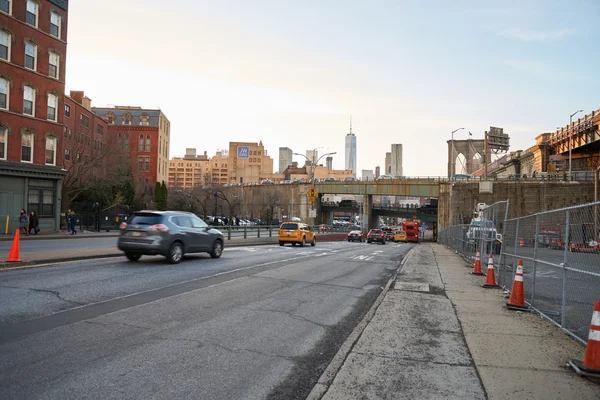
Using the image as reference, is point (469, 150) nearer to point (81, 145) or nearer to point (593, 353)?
point (81, 145)

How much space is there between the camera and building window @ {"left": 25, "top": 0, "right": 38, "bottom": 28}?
33438 millimetres

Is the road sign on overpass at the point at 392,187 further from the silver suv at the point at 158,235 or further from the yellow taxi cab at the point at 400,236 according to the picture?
the silver suv at the point at 158,235

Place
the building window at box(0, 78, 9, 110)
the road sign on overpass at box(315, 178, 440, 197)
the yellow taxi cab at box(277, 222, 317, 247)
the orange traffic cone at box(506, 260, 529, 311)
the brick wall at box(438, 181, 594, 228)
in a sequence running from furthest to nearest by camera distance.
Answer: the road sign on overpass at box(315, 178, 440, 197), the brick wall at box(438, 181, 594, 228), the building window at box(0, 78, 9, 110), the yellow taxi cab at box(277, 222, 317, 247), the orange traffic cone at box(506, 260, 529, 311)

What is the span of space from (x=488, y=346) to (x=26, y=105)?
36.5 m

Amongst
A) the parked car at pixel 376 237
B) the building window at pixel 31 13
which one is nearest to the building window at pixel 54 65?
the building window at pixel 31 13

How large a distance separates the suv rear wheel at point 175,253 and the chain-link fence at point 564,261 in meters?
10.2

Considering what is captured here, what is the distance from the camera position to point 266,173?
644ft

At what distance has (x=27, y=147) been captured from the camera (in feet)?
112

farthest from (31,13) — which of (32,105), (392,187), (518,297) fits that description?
(392,187)

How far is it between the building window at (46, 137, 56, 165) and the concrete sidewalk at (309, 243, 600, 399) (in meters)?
33.9

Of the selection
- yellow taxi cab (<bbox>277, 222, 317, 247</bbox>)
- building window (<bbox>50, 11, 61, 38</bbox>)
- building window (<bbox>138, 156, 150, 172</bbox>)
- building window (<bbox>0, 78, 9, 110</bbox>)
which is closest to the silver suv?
yellow taxi cab (<bbox>277, 222, 317, 247</bbox>)

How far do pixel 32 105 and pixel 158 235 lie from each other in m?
25.6

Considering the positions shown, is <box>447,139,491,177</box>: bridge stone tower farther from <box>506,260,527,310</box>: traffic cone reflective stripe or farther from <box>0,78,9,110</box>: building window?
<box>506,260,527,310</box>: traffic cone reflective stripe

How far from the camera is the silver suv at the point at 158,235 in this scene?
15164 millimetres
